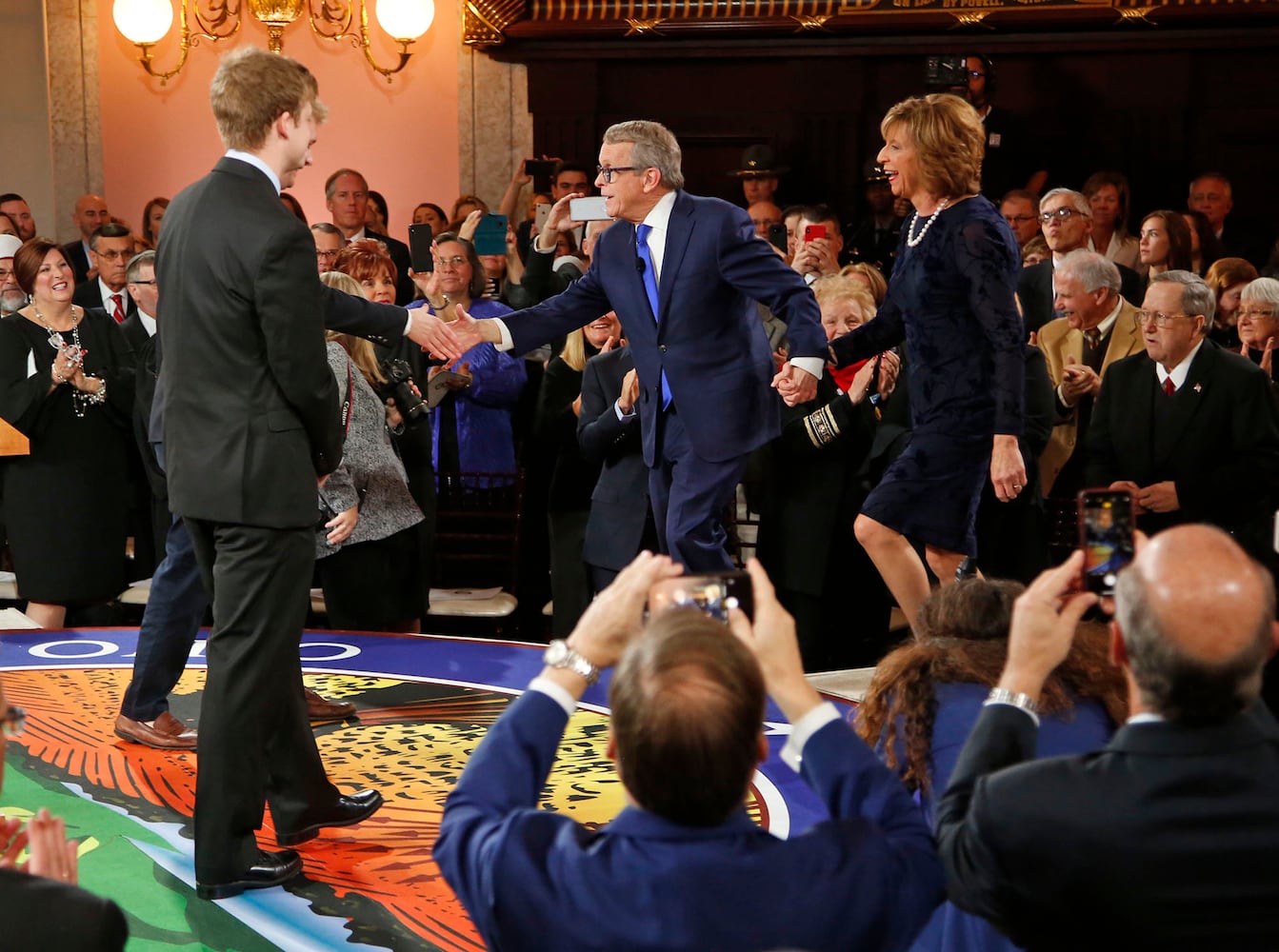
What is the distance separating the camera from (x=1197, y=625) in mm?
1647

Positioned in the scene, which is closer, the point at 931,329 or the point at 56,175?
the point at 931,329

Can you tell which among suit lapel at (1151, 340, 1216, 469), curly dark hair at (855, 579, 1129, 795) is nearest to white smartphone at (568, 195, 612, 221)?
suit lapel at (1151, 340, 1216, 469)

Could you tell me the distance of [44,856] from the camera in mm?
1735

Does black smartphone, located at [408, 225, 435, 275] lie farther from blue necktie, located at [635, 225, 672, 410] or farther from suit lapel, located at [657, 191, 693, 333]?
suit lapel, located at [657, 191, 693, 333]

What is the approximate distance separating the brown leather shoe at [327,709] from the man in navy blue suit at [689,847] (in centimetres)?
274

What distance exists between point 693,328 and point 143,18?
20.0 feet

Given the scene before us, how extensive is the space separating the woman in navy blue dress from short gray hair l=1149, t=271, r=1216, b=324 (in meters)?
1.28

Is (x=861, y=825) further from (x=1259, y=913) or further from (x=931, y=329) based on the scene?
(x=931, y=329)

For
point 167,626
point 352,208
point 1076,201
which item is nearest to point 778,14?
point 352,208

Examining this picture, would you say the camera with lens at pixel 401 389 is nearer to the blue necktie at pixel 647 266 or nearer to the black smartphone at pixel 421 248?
the black smartphone at pixel 421 248

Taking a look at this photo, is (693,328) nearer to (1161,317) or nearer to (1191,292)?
(1161,317)

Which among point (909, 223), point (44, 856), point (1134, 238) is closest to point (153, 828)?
point (44, 856)

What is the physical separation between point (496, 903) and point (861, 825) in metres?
0.40

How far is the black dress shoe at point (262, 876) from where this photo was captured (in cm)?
313
